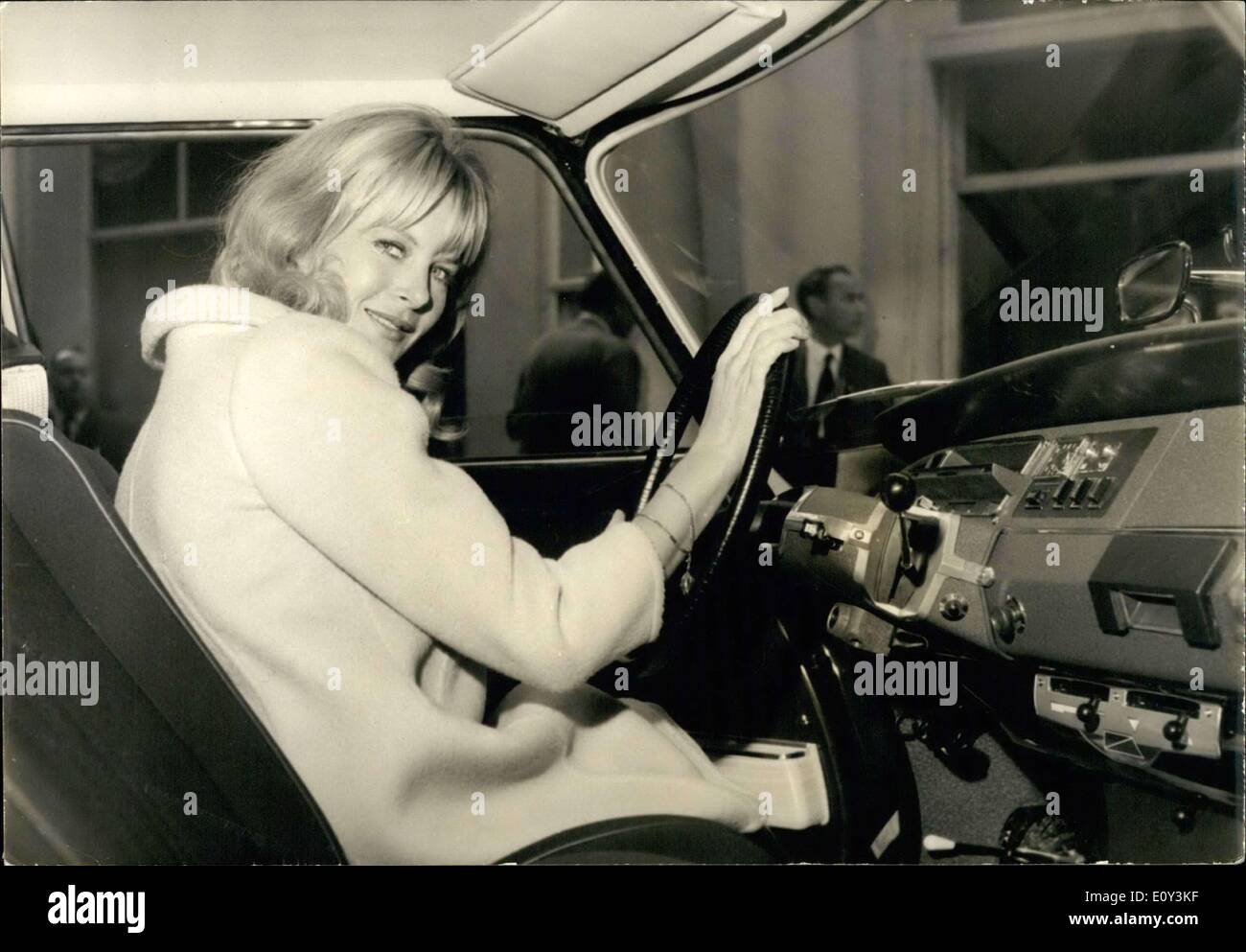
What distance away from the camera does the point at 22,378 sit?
1300 millimetres

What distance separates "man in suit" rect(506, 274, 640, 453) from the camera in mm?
1538

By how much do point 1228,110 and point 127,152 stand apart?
1596mm

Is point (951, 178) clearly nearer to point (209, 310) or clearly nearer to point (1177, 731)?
point (1177, 731)

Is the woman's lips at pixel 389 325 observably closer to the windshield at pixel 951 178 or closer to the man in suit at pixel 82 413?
the man in suit at pixel 82 413

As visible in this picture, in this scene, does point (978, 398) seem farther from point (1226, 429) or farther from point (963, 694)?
point (963, 694)

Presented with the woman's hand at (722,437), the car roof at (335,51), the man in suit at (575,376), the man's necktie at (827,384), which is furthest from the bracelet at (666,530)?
the car roof at (335,51)

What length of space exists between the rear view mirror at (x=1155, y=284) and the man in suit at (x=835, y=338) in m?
0.41

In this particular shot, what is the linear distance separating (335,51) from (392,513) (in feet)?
2.53

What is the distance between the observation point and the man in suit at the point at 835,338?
1.68 meters

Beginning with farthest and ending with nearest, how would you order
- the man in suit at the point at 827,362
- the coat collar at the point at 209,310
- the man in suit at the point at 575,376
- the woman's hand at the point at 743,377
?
1. the man in suit at the point at 827,362
2. the man in suit at the point at 575,376
3. the woman's hand at the point at 743,377
4. the coat collar at the point at 209,310

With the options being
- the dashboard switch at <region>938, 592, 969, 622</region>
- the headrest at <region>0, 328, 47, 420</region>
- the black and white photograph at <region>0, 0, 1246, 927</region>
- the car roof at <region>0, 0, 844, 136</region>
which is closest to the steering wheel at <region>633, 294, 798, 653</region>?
the black and white photograph at <region>0, 0, 1246, 927</region>

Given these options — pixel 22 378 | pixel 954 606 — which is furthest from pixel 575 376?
pixel 22 378
